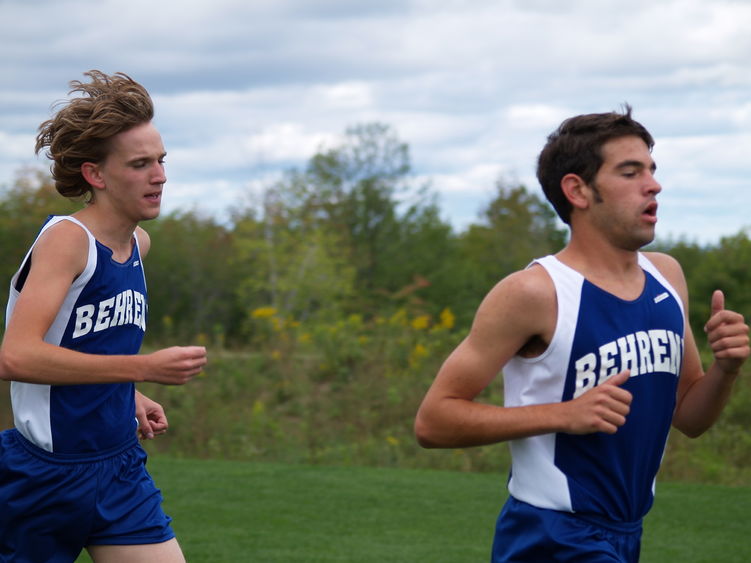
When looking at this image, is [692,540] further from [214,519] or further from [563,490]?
[563,490]

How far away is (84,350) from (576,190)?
1.58m

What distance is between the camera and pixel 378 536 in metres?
6.92

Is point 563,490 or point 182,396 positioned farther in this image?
point 182,396

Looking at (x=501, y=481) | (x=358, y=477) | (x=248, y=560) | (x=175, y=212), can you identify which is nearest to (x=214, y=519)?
(x=248, y=560)

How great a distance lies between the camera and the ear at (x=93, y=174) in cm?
333

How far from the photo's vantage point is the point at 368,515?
750 cm

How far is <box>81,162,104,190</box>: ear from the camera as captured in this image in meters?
3.33

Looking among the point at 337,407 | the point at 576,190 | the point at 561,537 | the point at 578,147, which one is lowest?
the point at 337,407

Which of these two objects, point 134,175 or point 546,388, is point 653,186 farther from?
point 134,175

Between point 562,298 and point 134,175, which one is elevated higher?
point 134,175

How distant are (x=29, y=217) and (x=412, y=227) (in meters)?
27.7

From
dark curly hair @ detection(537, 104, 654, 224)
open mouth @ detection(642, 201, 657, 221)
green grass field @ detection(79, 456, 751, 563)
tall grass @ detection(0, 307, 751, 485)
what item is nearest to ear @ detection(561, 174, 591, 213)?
dark curly hair @ detection(537, 104, 654, 224)

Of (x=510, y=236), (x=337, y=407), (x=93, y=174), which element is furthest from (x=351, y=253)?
(x=93, y=174)

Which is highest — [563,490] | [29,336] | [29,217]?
[29,217]
